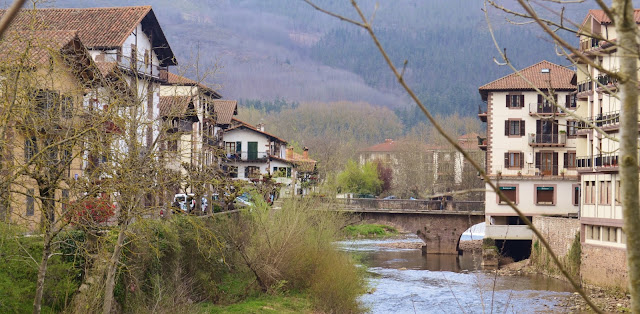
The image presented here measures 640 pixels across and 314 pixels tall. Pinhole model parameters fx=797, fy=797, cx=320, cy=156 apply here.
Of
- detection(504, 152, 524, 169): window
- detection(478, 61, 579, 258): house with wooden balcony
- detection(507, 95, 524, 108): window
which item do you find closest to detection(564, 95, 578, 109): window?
detection(478, 61, 579, 258): house with wooden balcony

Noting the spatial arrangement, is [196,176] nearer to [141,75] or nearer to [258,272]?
[258,272]

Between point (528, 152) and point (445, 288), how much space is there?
68.1ft

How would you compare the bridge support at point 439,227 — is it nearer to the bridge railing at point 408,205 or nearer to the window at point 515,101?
the bridge railing at point 408,205

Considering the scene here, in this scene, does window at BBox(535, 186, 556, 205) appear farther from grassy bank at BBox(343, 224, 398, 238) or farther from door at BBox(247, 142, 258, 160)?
door at BBox(247, 142, 258, 160)

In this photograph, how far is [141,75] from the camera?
36.2 m

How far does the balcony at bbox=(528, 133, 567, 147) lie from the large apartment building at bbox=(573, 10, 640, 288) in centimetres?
1490

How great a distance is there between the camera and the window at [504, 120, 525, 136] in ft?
197

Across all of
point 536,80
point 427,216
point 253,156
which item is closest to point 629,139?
point 536,80

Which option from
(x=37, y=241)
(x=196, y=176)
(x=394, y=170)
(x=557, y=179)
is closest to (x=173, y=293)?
(x=196, y=176)

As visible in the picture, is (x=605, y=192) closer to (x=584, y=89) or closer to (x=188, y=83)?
(x=584, y=89)

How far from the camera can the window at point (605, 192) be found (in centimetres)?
3950

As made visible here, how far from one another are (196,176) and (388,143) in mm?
148589

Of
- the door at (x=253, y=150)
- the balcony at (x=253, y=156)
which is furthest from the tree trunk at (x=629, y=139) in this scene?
the door at (x=253, y=150)

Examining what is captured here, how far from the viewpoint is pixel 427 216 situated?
6650cm
